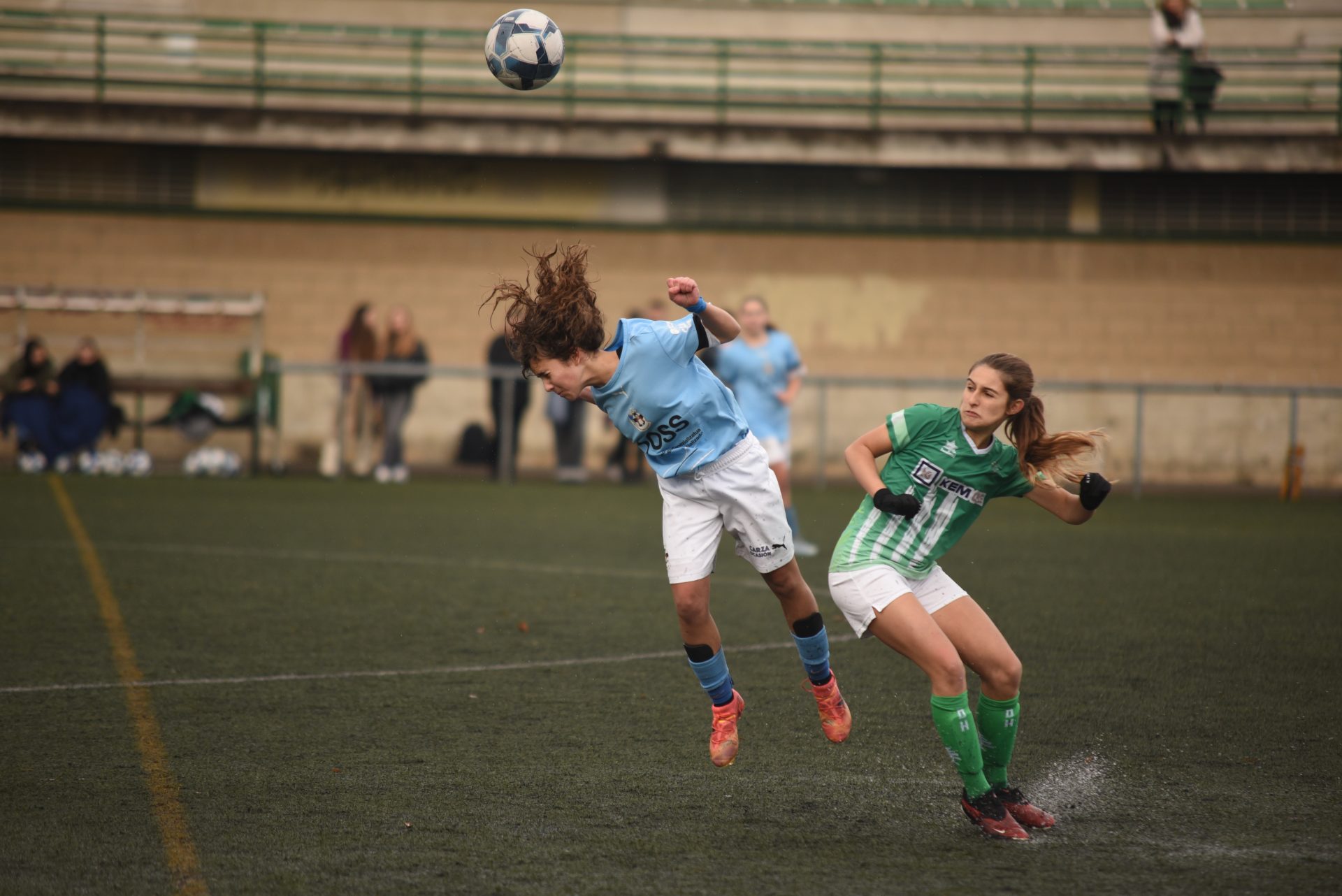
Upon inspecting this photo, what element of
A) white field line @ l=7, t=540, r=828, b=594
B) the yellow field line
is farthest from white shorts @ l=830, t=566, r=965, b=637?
white field line @ l=7, t=540, r=828, b=594

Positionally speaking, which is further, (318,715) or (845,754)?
(318,715)

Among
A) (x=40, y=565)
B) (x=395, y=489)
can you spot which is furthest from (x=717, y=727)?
(x=395, y=489)

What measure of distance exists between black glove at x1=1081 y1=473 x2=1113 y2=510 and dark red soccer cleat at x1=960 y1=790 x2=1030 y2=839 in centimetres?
100

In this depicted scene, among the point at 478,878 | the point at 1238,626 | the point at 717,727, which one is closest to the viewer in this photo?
the point at 478,878

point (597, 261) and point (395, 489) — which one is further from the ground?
point (597, 261)

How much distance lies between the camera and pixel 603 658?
754 cm

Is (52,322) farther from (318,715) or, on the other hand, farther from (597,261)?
(318,715)

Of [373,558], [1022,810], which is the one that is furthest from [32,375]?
[1022,810]

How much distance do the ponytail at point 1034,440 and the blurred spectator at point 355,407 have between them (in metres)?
15.2

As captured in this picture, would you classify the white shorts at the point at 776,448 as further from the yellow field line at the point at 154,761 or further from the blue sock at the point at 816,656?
the blue sock at the point at 816,656

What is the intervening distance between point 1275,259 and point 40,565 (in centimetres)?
1790

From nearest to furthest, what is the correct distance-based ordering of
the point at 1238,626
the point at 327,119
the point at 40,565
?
1. the point at 1238,626
2. the point at 40,565
3. the point at 327,119

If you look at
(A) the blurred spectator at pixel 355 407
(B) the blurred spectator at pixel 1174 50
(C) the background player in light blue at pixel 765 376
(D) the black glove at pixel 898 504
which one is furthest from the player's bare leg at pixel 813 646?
(B) the blurred spectator at pixel 1174 50

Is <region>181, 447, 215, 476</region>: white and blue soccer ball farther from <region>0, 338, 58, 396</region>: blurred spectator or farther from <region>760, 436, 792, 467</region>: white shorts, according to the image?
<region>760, 436, 792, 467</region>: white shorts
